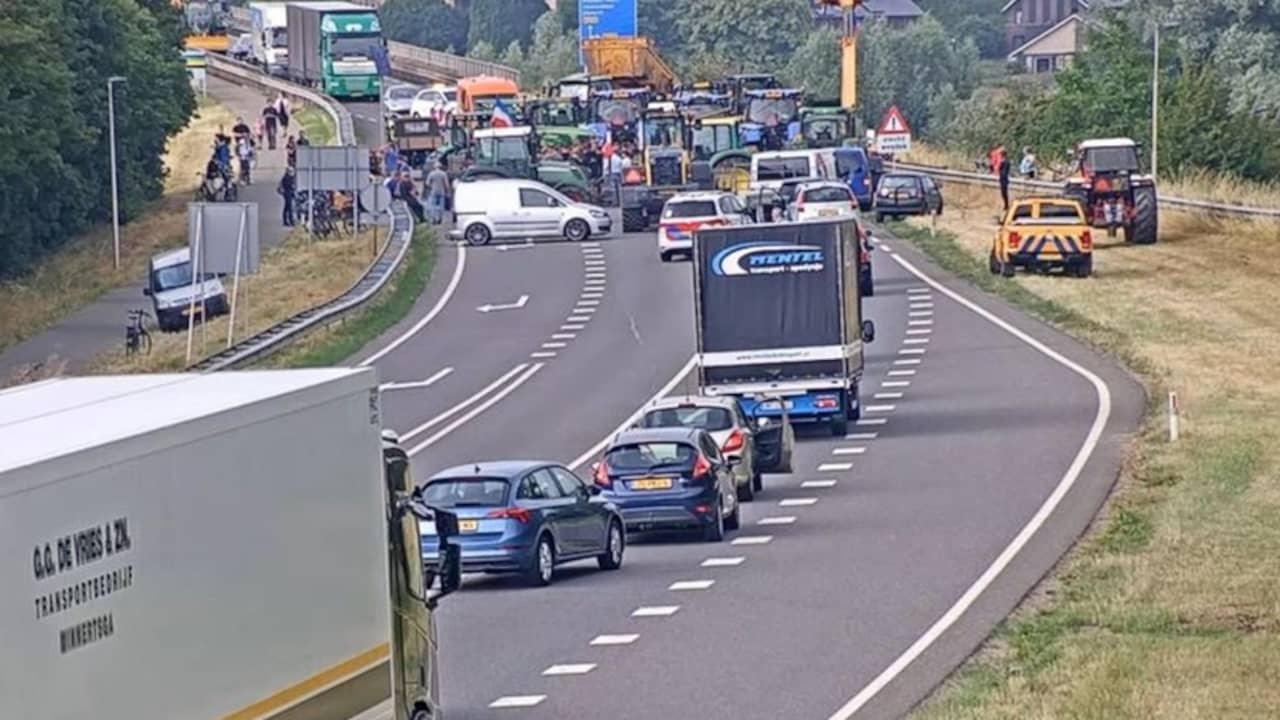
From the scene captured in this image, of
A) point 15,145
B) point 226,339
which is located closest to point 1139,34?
point 15,145

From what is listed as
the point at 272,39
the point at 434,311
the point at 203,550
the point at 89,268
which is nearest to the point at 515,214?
the point at 89,268

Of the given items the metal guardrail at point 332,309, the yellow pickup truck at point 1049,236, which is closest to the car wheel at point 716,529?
the metal guardrail at point 332,309

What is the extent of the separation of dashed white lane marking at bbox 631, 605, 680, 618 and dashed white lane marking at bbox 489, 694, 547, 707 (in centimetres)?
434

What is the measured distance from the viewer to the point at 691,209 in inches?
2537

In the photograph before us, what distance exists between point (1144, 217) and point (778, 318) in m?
26.6

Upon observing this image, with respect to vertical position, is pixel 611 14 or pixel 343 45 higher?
pixel 611 14

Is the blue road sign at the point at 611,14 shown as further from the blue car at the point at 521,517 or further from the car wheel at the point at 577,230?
the blue car at the point at 521,517

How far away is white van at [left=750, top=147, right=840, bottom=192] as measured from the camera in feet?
243

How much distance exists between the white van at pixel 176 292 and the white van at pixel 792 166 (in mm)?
20155

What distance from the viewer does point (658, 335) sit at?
54531 mm

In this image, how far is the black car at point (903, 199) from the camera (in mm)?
74250

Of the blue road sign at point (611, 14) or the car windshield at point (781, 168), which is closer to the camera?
the car windshield at point (781, 168)

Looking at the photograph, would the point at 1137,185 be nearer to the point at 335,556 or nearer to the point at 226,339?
the point at 226,339

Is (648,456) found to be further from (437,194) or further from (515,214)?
(437,194)
